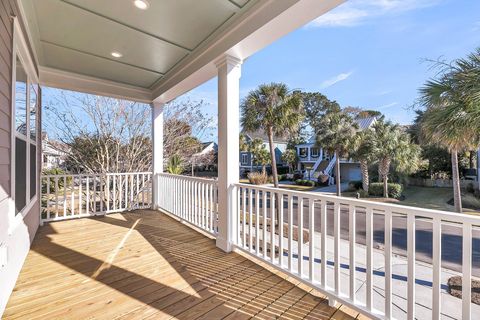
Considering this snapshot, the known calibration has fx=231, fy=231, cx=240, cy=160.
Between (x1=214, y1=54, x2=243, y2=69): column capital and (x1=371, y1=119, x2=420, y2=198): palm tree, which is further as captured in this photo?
(x1=371, y1=119, x2=420, y2=198): palm tree

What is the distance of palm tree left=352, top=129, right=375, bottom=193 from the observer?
47.0 ft

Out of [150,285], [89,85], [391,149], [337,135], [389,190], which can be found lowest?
[389,190]

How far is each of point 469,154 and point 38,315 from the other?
22.6 m

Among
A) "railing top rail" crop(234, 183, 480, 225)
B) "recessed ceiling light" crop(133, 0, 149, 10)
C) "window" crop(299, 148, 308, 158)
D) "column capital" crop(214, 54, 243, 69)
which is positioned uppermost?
"recessed ceiling light" crop(133, 0, 149, 10)

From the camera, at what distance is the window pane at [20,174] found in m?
2.22

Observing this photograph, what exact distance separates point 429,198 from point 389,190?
196cm

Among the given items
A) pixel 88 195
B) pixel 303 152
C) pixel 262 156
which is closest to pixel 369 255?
pixel 88 195

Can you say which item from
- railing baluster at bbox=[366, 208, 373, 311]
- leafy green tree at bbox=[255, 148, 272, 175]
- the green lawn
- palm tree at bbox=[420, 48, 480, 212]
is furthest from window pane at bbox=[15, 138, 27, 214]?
leafy green tree at bbox=[255, 148, 272, 175]

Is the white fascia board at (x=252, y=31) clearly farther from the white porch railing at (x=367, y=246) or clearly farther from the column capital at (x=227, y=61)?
the white porch railing at (x=367, y=246)

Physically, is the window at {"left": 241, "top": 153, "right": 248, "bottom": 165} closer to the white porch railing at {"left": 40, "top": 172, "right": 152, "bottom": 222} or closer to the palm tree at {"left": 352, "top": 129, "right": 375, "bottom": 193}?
the palm tree at {"left": 352, "top": 129, "right": 375, "bottom": 193}

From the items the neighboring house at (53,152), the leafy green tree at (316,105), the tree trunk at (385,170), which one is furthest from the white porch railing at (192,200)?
the leafy green tree at (316,105)

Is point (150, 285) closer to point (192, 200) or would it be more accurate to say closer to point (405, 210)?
point (192, 200)

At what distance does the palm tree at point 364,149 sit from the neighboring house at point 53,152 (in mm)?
14811

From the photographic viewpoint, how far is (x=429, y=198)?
13.3 m
